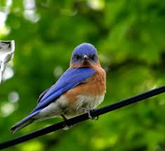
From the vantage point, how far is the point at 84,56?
213 inches

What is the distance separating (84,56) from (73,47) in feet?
11.2

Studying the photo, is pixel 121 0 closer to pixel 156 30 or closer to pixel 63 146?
pixel 156 30

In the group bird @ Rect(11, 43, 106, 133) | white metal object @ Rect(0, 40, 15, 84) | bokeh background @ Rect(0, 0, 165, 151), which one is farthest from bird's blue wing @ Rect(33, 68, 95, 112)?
bokeh background @ Rect(0, 0, 165, 151)

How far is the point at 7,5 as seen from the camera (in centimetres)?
782

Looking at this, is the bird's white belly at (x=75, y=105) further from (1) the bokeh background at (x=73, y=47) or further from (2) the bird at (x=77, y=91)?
(1) the bokeh background at (x=73, y=47)

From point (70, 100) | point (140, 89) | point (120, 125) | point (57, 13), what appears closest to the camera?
point (70, 100)

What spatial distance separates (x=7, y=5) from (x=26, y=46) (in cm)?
113

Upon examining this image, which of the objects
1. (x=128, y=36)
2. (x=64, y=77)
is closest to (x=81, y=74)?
(x=64, y=77)

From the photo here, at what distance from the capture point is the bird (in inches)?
191

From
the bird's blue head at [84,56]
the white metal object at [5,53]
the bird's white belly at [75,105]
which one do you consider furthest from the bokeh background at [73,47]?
the white metal object at [5,53]

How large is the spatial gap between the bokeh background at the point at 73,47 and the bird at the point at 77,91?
206cm

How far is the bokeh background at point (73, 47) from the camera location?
25.7ft

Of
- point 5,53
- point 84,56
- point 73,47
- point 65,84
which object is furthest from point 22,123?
point 73,47

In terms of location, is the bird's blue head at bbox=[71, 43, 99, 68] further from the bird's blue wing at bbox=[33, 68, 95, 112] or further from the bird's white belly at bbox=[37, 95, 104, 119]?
the bird's white belly at bbox=[37, 95, 104, 119]
